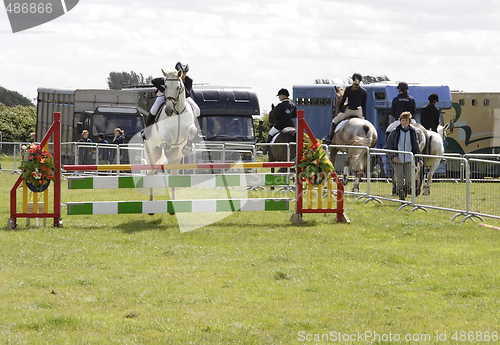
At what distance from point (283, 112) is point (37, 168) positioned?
870 cm

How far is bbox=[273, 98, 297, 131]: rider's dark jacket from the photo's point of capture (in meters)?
19.8

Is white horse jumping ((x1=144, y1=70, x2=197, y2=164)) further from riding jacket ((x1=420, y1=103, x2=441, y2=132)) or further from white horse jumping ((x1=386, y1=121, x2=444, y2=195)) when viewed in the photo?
riding jacket ((x1=420, y1=103, x2=441, y2=132))

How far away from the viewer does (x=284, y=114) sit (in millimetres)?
20000

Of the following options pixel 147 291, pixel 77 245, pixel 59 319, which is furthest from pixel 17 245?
pixel 59 319

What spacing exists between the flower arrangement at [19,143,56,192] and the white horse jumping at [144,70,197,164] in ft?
7.09

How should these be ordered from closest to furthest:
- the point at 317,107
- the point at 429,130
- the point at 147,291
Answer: the point at 147,291
the point at 429,130
the point at 317,107

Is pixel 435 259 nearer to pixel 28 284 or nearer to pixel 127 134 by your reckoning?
pixel 28 284

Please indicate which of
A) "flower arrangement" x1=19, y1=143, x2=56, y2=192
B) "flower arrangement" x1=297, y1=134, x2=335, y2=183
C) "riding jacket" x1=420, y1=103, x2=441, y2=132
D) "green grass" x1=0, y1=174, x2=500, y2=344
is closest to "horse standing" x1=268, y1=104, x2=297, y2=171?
"riding jacket" x1=420, y1=103, x2=441, y2=132

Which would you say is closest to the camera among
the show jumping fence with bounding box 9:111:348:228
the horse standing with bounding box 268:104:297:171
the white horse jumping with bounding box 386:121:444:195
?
the show jumping fence with bounding box 9:111:348:228

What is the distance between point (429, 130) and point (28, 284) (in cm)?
1339

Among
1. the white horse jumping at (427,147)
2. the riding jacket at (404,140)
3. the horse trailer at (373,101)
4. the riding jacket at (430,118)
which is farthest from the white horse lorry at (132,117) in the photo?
the riding jacket at (404,140)

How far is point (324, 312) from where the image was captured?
7.09 meters

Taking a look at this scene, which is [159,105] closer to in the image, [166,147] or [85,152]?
[166,147]

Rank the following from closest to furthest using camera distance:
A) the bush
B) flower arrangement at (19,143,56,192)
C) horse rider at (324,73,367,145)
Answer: flower arrangement at (19,143,56,192)
horse rider at (324,73,367,145)
the bush
